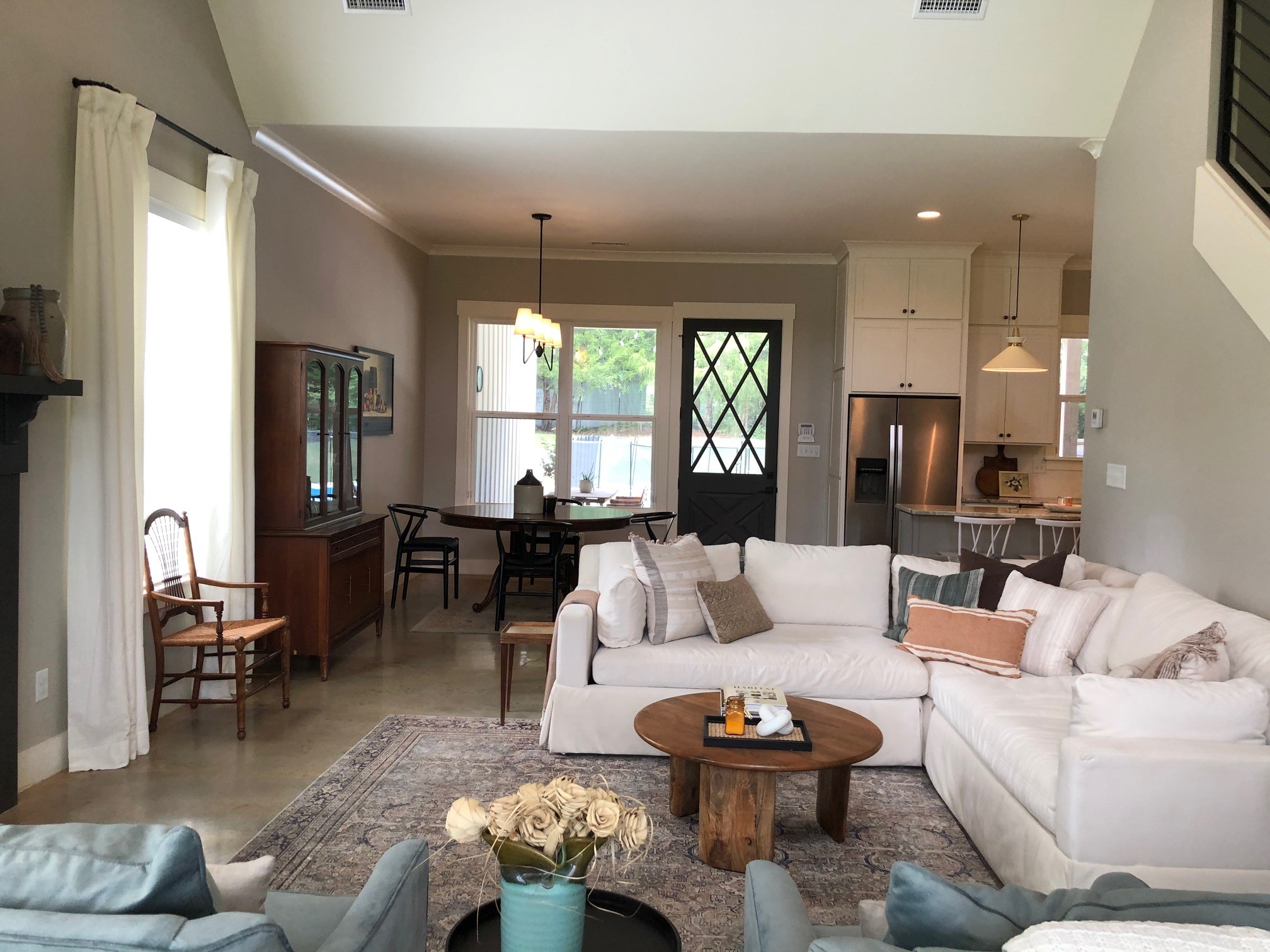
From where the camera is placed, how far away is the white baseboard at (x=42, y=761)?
3.34m

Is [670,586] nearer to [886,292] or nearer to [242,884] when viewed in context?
[242,884]

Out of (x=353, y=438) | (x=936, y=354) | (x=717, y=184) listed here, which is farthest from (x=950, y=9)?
(x=353, y=438)

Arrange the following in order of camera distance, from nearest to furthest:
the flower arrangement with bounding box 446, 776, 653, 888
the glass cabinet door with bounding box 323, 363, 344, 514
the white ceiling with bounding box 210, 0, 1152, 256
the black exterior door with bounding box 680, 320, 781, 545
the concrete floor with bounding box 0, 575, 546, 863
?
the flower arrangement with bounding box 446, 776, 653, 888
the concrete floor with bounding box 0, 575, 546, 863
the white ceiling with bounding box 210, 0, 1152, 256
the glass cabinet door with bounding box 323, 363, 344, 514
the black exterior door with bounding box 680, 320, 781, 545

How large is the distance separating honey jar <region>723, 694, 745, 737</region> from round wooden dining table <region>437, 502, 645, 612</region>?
2992 millimetres

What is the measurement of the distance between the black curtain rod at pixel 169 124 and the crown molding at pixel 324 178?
1.47 ft

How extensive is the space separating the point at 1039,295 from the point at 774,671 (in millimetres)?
5305

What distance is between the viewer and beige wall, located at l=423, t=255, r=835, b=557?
8.06 m

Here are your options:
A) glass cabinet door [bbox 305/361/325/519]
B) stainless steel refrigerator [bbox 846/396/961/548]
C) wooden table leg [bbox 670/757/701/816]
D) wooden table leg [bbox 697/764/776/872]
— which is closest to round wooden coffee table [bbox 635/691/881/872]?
wooden table leg [bbox 697/764/776/872]

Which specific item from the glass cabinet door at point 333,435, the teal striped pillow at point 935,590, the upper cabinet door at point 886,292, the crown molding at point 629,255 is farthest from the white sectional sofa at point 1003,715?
the crown molding at point 629,255

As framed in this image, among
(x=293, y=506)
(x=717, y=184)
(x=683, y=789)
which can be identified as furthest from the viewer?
(x=717, y=184)

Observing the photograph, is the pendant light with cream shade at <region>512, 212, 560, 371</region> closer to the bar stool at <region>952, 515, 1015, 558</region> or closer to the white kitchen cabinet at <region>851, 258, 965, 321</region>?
the white kitchen cabinet at <region>851, 258, 965, 321</region>

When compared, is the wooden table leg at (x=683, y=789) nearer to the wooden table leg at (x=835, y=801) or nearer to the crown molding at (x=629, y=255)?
the wooden table leg at (x=835, y=801)

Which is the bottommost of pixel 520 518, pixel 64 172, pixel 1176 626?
pixel 1176 626

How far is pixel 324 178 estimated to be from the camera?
19.1ft
